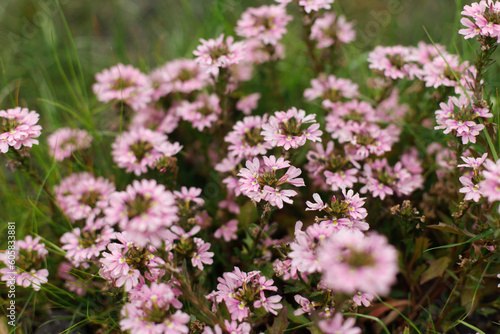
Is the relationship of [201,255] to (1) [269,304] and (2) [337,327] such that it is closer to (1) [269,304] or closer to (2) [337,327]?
(1) [269,304]

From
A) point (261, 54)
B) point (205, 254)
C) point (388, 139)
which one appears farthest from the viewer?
point (261, 54)

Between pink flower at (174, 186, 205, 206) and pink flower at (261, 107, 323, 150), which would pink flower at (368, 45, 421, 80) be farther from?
pink flower at (174, 186, 205, 206)

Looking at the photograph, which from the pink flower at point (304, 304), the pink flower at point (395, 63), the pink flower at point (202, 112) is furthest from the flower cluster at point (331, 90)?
the pink flower at point (304, 304)

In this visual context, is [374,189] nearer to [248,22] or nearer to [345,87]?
[345,87]

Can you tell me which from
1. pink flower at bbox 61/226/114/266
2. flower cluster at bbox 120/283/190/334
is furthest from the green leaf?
pink flower at bbox 61/226/114/266

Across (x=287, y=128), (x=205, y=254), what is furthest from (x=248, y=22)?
(x=205, y=254)

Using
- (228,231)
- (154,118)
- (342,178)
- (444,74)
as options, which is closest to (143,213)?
(228,231)
